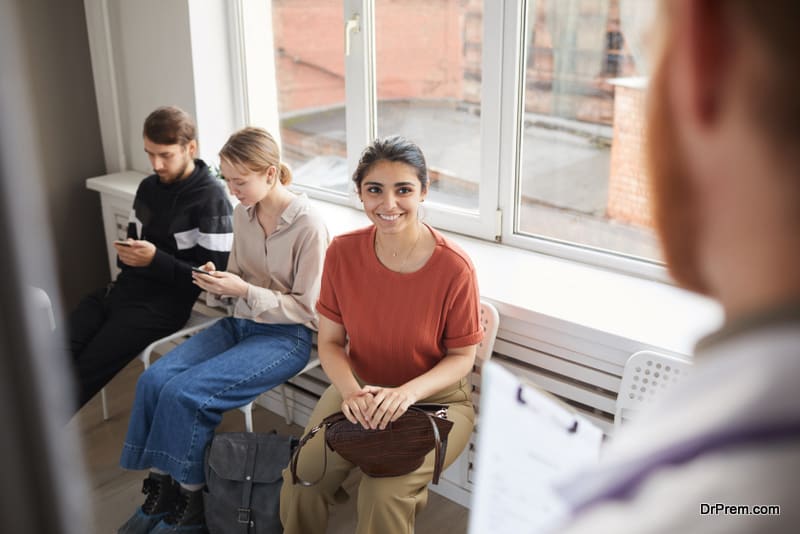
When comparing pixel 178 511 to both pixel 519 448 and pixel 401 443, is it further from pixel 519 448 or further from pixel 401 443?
pixel 519 448

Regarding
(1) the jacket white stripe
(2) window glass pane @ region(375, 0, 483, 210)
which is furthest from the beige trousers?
(2) window glass pane @ region(375, 0, 483, 210)

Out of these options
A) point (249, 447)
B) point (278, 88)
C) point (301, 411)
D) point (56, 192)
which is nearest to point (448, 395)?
point (249, 447)

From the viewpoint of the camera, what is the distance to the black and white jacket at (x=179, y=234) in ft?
7.99

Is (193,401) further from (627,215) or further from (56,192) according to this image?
(56,192)

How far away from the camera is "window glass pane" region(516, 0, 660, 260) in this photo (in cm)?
211

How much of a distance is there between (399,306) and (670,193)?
1.63 m

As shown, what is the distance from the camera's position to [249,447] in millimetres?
2107

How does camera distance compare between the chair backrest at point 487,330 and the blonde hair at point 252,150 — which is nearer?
the chair backrest at point 487,330

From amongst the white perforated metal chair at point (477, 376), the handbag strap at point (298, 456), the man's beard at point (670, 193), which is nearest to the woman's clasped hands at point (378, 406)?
the handbag strap at point (298, 456)

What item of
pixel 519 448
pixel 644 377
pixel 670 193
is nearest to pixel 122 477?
pixel 644 377

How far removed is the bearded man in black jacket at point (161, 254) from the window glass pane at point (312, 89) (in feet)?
1.91

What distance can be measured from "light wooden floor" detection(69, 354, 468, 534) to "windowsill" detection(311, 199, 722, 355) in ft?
2.18

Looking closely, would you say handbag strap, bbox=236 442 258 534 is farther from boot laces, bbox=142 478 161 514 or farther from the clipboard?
the clipboard

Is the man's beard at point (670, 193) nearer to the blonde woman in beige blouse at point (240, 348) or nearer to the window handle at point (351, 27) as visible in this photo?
the blonde woman in beige blouse at point (240, 348)
